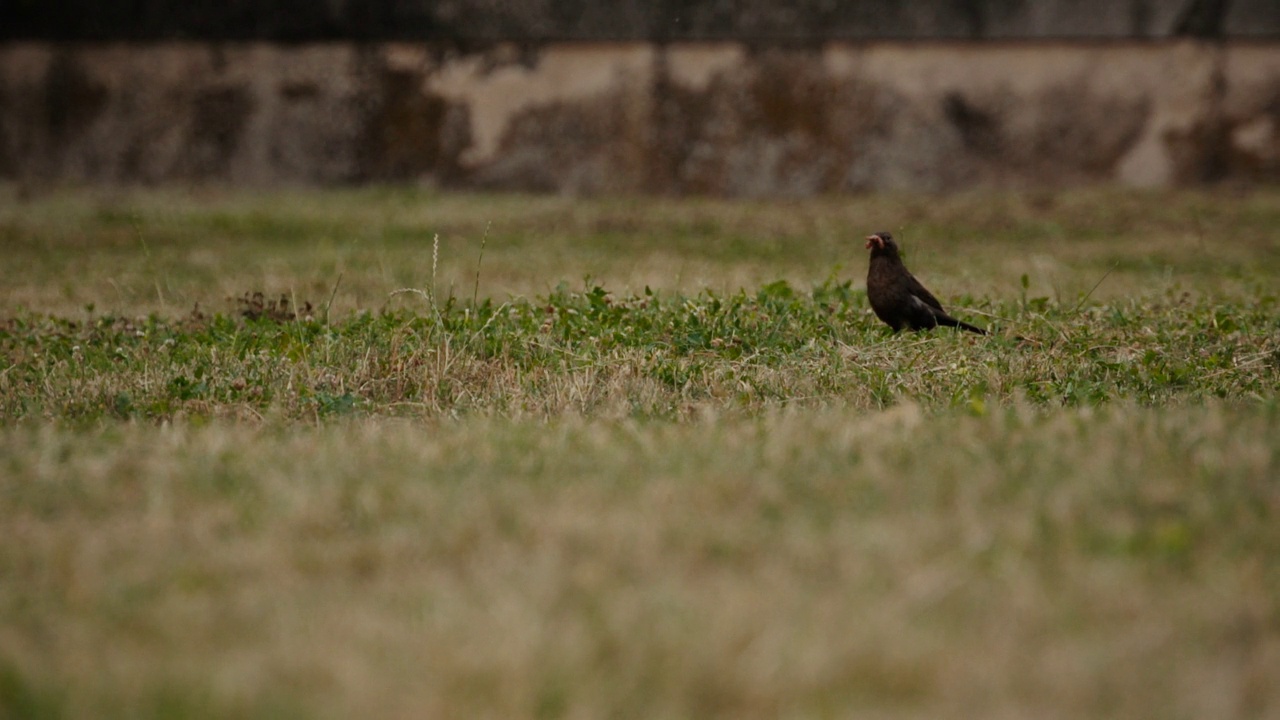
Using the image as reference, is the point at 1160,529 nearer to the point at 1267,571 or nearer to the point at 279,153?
the point at 1267,571

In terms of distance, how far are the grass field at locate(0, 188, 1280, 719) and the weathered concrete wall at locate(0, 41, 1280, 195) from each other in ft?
22.8

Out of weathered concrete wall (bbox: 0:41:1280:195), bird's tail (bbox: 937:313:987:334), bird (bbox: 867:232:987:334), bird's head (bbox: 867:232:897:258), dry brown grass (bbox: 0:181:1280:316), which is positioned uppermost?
weathered concrete wall (bbox: 0:41:1280:195)

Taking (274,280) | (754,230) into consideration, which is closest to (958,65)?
(754,230)

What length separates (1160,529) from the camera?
314 centimetres

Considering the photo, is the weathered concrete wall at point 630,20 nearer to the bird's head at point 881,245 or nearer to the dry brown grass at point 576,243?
the dry brown grass at point 576,243

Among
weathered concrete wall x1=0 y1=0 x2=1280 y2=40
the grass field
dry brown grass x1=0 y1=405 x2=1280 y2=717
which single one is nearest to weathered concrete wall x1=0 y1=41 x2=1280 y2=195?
weathered concrete wall x1=0 y1=0 x2=1280 y2=40

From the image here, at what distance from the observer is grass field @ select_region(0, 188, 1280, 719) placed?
246cm

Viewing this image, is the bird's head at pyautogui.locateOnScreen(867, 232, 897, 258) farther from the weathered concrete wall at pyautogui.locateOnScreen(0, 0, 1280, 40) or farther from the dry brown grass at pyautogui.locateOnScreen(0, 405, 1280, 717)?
the weathered concrete wall at pyautogui.locateOnScreen(0, 0, 1280, 40)

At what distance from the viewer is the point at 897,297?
608cm

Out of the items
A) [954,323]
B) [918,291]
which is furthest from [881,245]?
[954,323]

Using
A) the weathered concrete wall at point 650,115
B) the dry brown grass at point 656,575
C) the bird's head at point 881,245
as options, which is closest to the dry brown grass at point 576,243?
the weathered concrete wall at point 650,115

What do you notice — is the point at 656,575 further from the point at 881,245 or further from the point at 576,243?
the point at 576,243

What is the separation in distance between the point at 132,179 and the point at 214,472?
1163 centimetres

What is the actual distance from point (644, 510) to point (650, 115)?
11.0m
